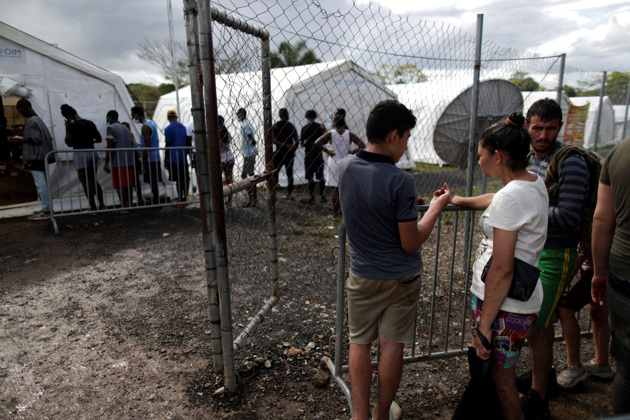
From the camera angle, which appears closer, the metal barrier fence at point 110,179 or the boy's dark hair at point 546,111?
the boy's dark hair at point 546,111

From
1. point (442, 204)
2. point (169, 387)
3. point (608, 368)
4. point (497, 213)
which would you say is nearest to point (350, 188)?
point (442, 204)

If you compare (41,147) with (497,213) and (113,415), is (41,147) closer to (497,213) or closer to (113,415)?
(113,415)

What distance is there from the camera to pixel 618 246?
1896 millimetres

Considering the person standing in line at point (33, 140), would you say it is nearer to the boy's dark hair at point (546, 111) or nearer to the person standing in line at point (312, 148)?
the person standing in line at point (312, 148)

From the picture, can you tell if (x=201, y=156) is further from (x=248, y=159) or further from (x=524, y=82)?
(x=524, y=82)

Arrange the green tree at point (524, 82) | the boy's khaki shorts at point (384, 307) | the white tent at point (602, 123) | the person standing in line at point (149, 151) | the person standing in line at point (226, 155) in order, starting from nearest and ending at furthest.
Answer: the boy's khaki shorts at point (384, 307) → the person standing in line at point (226, 155) → the green tree at point (524, 82) → the person standing in line at point (149, 151) → the white tent at point (602, 123)

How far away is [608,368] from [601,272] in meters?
1.13

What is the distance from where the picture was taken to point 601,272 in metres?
2.10

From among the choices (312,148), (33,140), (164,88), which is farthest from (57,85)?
(164,88)

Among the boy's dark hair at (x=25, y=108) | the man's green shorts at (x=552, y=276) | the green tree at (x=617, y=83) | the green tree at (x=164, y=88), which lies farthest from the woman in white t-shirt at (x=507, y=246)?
the green tree at (x=164, y=88)

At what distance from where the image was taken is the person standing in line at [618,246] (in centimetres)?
182

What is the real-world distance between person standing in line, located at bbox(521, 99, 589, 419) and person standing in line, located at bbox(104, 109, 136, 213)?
6548mm

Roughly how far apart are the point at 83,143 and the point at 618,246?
24.6 feet

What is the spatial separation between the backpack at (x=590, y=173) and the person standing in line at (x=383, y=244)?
2.42ft
